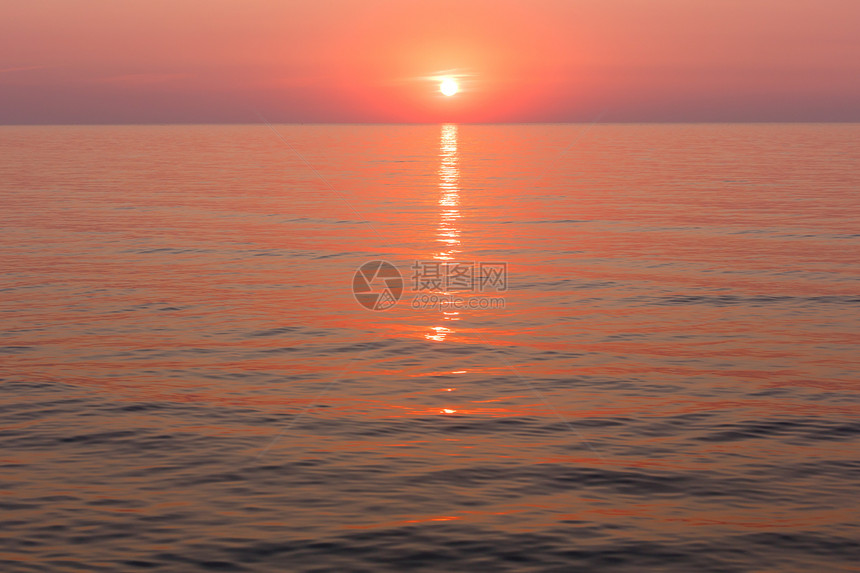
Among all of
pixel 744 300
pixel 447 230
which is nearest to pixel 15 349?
pixel 744 300

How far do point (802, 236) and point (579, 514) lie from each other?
107 feet

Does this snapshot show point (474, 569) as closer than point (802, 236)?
Yes

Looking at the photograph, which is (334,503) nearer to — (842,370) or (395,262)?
(842,370)

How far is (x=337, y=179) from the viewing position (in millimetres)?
84750

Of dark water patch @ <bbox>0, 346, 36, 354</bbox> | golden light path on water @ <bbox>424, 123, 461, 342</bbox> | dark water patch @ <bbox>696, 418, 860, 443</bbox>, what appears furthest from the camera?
golden light path on water @ <bbox>424, 123, 461, 342</bbox>

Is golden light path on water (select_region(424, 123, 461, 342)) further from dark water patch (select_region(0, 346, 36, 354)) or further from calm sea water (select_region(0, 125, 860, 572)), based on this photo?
dark water patch (select_region(0, 346, 36, 354))

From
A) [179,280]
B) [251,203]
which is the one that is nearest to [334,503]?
[179,280]
